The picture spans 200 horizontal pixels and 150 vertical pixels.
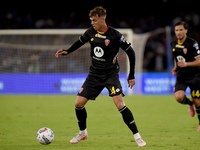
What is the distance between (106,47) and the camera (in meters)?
6.01

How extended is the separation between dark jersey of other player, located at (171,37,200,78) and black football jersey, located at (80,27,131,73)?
2.01 metres

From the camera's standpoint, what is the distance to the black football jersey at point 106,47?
236 inches

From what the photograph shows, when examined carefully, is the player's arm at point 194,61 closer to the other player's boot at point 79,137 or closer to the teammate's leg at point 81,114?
the teammate's leg at point 81,114

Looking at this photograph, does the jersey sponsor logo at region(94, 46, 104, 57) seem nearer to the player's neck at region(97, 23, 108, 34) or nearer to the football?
the player's neck at region(97, 23, 108, 34)

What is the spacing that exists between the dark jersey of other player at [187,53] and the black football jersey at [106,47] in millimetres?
2007

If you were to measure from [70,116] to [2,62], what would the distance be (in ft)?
27.7

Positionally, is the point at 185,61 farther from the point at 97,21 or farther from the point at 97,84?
the point at 97,21

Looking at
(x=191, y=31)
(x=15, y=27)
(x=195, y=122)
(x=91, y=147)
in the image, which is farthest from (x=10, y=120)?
(x=191, y=31)

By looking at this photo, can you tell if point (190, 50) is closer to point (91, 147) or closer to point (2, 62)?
point (91, 147)

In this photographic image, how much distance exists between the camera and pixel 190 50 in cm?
759

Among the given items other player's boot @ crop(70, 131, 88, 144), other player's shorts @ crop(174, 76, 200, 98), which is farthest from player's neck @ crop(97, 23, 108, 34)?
other player's shorts @ crop(174, 76, 200, 98)

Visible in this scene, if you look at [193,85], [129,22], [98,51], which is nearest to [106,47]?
A: [98,51]

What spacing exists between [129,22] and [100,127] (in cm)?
1831

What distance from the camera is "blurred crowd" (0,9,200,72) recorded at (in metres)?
22.9
